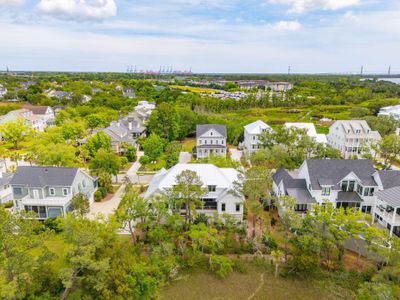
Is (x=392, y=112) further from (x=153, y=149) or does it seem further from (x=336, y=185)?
(x=153, y=149)

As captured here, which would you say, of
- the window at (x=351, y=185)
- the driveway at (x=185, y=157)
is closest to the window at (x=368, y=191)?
the window at (x=351, y=185)

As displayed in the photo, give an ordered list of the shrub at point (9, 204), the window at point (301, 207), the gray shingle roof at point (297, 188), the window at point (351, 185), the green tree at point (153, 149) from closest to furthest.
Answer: the window at point (301, 207)
the gray shingle roof at point (297, 188)
the window at point (351, 185)
the shrub at point (9, 204)
the green tree at point (153, 149)

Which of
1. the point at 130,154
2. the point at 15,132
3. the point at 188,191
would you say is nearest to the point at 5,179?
the point at 130,154

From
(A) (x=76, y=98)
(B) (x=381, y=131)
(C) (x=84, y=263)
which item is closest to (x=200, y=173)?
(C) (x=84, y=263)

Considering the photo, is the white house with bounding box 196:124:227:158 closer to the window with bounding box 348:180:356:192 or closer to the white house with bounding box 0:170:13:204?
the window with bounding box 348:180:356:192

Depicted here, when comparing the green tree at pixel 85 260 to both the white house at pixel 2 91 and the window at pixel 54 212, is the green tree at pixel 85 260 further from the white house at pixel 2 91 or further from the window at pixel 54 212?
the white house at pixel 2 91

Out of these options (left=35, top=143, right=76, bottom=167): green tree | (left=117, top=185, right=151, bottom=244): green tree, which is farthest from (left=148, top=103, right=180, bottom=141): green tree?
(left=117, top=185, right=151, bottom=244): green tree

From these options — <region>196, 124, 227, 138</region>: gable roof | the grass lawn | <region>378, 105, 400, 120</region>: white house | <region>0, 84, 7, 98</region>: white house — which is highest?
<region>0, 84, 7, 98</region>: white house
